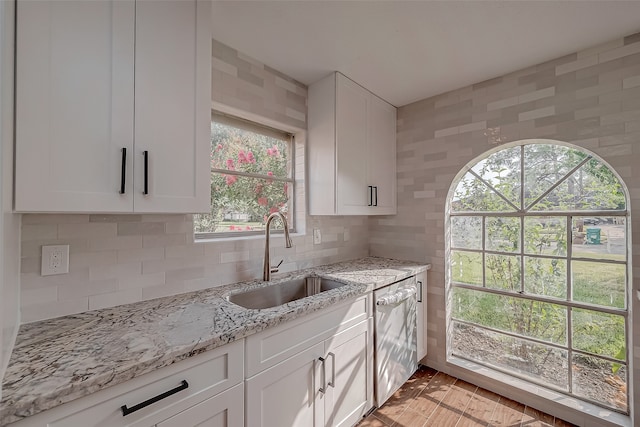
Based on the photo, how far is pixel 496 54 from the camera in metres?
1.80

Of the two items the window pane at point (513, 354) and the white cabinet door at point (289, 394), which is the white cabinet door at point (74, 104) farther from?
the window pane at point (513, 354)

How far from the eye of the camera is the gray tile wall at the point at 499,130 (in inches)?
64.3

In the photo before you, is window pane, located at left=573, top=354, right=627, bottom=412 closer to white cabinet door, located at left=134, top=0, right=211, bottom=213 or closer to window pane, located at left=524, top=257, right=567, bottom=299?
window pane, located at left=524, top=257, right=567, bottom=299

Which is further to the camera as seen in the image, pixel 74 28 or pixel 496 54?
pixel 496 54

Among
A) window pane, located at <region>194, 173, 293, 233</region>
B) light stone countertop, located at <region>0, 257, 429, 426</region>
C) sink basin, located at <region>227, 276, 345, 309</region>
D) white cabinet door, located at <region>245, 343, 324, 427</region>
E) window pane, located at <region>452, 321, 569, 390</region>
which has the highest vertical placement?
window pane, located at <region>194, 173, 293, 233</region>

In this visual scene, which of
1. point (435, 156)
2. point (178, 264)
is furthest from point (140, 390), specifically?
point (435, 156)

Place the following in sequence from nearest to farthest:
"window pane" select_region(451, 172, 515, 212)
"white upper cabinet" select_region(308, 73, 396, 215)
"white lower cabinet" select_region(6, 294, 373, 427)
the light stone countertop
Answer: the light stone countertop < "white lower cabinet" select_region(6, 294, 373, 427) < "white upper cabinet" select_region(308, 73, 396, 215) < "window pane" select_region(451, 172, 515, 212)

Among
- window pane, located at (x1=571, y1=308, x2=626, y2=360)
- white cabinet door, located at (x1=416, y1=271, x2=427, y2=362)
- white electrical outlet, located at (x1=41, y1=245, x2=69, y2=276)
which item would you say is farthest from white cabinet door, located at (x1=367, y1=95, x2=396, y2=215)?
white electrical outlet, located at (x1=41, y1=245, x2=69, y2=276)

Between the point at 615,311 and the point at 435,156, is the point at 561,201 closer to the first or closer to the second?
the point at 615,311

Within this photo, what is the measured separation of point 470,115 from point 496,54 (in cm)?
49

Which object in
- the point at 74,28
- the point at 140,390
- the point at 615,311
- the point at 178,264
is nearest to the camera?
the point at 140,390

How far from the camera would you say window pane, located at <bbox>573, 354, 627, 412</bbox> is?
172 centimetres

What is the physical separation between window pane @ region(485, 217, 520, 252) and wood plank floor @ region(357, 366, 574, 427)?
1.11 m

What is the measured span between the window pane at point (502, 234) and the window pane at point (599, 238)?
1.05 ft
